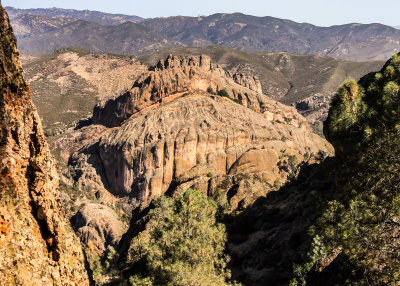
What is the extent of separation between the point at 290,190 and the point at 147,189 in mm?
67756

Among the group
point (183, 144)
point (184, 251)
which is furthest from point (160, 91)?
point (184, 251)

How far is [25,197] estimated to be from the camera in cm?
1140

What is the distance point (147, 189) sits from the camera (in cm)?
10781

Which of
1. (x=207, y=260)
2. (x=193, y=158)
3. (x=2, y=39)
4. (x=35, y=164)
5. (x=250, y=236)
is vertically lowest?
(x=193, y=158)

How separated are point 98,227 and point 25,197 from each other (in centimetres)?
7358

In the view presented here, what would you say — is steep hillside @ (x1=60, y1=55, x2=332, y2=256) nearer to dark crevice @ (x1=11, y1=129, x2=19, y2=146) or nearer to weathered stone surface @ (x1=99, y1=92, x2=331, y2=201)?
weathered stone surface @ (x1=99, y1=92, x2=331, y2=201)

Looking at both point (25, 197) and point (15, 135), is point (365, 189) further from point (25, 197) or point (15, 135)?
point (15, 135)

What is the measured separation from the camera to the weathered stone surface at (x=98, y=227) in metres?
76.9

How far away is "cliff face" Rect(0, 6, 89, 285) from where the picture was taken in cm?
1049

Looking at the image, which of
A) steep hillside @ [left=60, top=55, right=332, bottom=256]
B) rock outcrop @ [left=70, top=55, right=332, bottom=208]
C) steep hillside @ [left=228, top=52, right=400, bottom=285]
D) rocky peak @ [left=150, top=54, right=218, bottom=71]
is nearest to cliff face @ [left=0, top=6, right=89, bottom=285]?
steep hillside @ [left=228, top=52, right=400, bottom=285]

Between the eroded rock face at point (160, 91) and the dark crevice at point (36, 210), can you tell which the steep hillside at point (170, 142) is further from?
the dark crevice at point (36, 210)

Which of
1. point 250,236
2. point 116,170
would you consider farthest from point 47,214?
point 116,170

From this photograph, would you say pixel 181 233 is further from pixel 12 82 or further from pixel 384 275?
pixel 12 82

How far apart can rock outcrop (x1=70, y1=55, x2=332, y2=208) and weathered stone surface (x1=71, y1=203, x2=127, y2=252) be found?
74.1 ft
